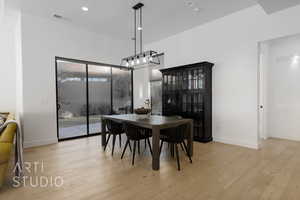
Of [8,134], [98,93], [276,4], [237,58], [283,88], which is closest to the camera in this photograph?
[8,134]

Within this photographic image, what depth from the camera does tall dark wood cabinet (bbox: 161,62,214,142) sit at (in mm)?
4238

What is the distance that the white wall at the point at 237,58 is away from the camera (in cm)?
353

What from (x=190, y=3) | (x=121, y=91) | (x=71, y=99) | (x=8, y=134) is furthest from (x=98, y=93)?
(x=190, y=3)

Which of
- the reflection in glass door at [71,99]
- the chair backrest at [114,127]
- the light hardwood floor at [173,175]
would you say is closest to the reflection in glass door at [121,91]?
the reflection in glass door at [71,99]

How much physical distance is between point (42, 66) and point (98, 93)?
67.1 inches

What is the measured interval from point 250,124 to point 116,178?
3.23 meters

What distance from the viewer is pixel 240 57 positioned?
13.0ft

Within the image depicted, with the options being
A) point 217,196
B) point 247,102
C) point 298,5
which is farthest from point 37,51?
point 298,5

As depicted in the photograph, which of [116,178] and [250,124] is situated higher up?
[250,124]

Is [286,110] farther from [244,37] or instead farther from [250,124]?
[244,37]

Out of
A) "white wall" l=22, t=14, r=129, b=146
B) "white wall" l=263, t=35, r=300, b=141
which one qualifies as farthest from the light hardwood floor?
"white wall" l=263, t=35, r=300, b=141

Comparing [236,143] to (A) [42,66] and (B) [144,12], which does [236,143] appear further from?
(A) [42,66]

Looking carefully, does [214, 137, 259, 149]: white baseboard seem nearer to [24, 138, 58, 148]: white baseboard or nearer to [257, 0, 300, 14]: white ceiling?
[257, 0, 300, 14]: white ceiling

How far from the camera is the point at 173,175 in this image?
2516 millimetres
